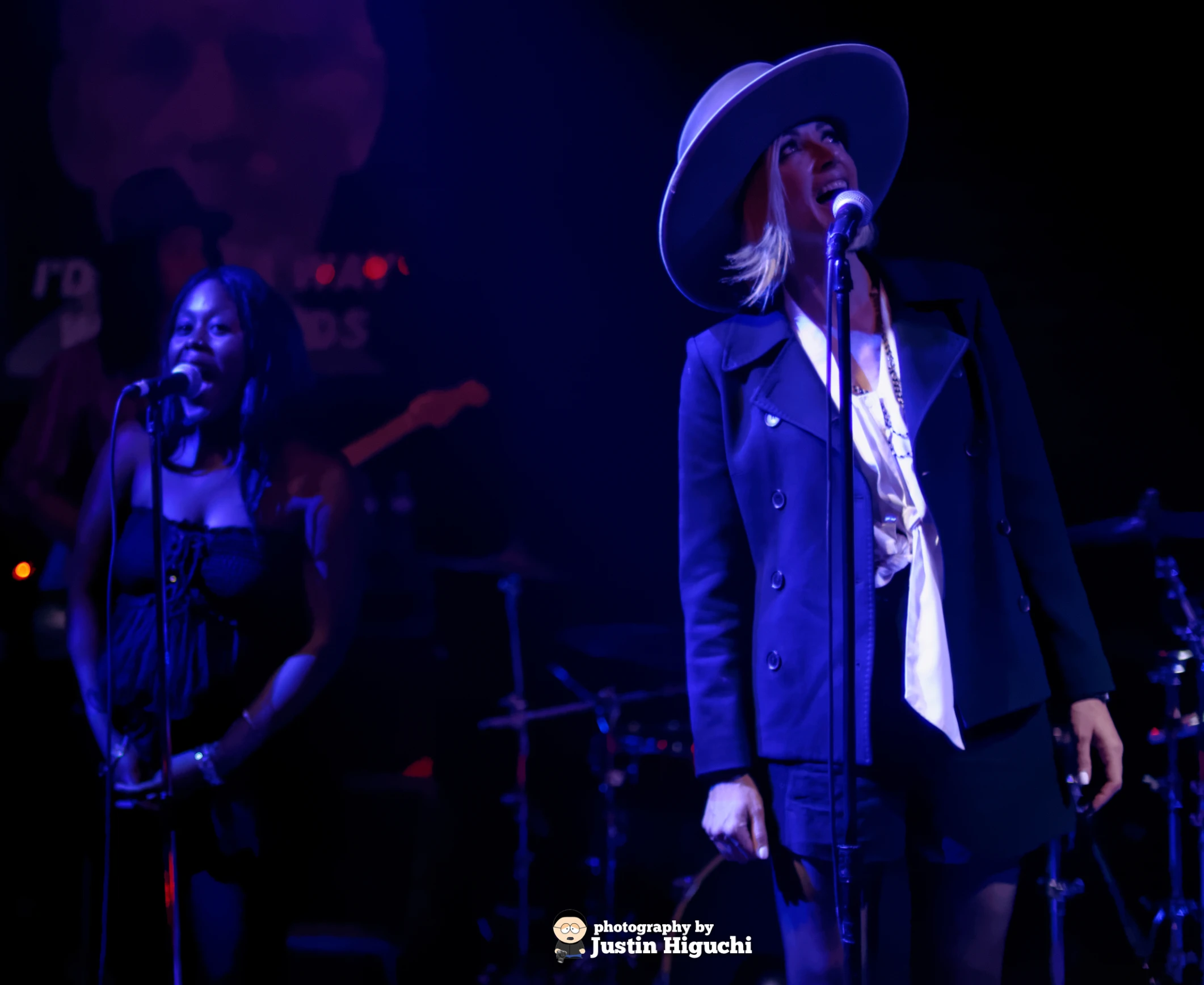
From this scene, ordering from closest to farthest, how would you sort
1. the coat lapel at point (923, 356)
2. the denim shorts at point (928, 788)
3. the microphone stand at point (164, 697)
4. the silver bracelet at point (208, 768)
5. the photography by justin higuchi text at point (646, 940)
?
the denim shorts at point (928, 788) → the coat lapel at point (923, 356) → the microphone stand at point (164, 697) → the photography by justin higuchi text at point (646, 940) → the silver bracelet at point (208, 768)

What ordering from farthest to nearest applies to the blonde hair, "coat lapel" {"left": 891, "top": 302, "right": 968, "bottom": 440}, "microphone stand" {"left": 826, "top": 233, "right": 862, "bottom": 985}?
1. the blonde hair
2. "coat lapel" {"left": 891, "top": 302, "right": 968, "bottom": 440}
3. "microphone stand" {"left": 826, "top": 233, "right": 862, "bottom": 985}

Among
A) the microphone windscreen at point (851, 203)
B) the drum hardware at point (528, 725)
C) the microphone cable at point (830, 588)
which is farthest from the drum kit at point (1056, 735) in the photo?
the microphone windscreen at point (851, 203)

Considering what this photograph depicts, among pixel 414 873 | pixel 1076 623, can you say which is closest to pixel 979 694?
pixel 1076 623

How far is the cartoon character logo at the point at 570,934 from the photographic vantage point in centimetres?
257

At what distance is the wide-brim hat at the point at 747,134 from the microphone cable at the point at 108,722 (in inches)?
61.8

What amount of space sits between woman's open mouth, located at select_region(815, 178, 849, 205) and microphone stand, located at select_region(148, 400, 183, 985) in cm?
159

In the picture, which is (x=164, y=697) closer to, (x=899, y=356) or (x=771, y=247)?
(x=771, y=247)

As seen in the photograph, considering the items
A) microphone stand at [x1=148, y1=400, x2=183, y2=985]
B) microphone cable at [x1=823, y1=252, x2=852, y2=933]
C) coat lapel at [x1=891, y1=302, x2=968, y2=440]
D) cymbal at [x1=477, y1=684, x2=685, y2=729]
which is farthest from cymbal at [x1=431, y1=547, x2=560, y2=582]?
coat lapel at [x1=891, y1=302, x2=968, y2=440]

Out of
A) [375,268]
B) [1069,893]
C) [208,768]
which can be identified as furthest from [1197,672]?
[208,768]

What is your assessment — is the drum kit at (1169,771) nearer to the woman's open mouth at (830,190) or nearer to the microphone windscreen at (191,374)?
the woman's open mouth at (830,190)

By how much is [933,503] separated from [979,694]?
327 mm

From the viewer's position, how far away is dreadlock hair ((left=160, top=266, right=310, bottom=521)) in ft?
9.04

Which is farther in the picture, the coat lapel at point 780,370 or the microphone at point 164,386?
the microphone at point 164,386

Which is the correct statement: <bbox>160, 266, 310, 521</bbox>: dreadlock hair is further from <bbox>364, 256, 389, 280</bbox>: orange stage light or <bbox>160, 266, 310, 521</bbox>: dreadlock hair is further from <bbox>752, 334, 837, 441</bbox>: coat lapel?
<bbox>752, 334, 837, 441</bbox>: coat lapel
